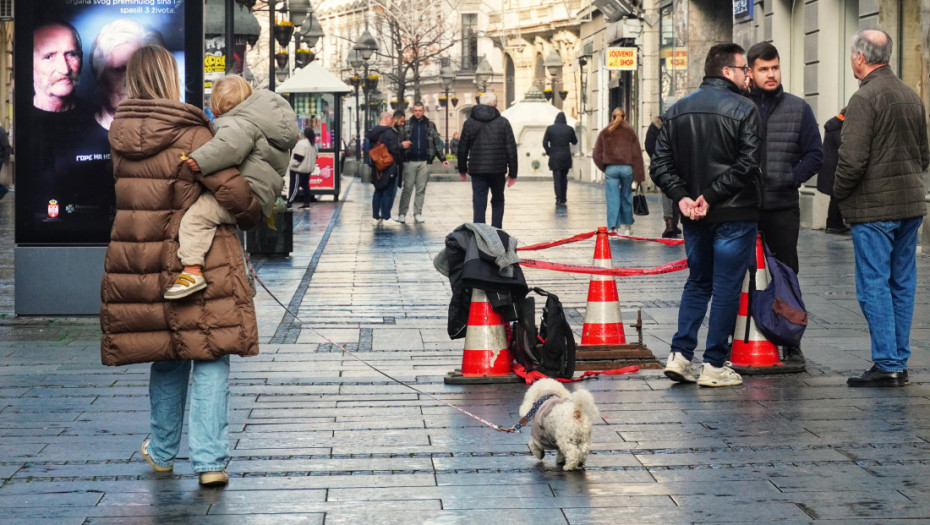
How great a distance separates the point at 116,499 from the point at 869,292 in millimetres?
4286

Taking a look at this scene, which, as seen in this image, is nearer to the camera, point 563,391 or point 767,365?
point 563,391

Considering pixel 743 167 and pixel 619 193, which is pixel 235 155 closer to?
pixel 743 167

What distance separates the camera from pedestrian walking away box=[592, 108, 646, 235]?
1898 centimetres

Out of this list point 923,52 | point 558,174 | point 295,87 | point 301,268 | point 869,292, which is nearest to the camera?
point 869,292

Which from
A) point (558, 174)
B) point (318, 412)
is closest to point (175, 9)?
point (318, 412)

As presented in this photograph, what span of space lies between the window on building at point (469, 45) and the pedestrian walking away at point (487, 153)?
66.1 metres

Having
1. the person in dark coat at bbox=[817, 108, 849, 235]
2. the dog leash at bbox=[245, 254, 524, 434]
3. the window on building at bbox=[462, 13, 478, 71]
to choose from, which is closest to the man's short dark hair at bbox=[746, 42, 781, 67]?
the dog leash at bbox=[245, 254, 524, 434]

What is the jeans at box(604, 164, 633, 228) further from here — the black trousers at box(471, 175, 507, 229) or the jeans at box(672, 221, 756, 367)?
the jeans at box(672, 221, 756, 367)

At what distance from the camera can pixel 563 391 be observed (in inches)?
235

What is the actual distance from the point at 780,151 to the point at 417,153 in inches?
568

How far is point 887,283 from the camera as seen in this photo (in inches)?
308

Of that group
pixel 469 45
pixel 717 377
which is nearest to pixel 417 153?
pixel 717 377

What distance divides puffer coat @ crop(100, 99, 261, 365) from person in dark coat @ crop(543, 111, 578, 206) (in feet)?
72.8

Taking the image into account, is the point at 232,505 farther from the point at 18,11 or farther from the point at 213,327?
the point at 18,11
